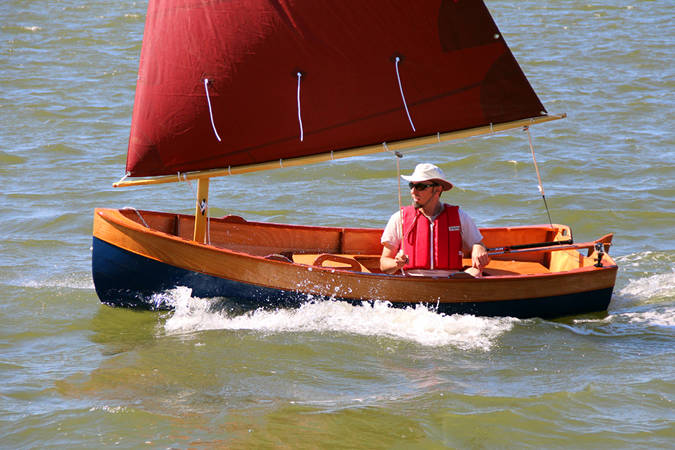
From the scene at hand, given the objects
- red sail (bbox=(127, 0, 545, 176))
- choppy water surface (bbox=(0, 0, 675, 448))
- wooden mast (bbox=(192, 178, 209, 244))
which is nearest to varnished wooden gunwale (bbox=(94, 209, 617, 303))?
choppy water surface (bbox=(0, 0, 675, 448))

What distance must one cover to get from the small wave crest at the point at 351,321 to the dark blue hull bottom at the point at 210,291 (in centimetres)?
6

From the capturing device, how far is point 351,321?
272 inches

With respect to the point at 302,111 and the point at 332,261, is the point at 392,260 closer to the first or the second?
the point at 332,261

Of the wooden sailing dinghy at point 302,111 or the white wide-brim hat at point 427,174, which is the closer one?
the white wide-brim hat at point 427,174

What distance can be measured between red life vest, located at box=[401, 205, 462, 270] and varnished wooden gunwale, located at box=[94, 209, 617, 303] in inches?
9.0

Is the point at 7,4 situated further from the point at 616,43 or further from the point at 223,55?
the point at 223,55

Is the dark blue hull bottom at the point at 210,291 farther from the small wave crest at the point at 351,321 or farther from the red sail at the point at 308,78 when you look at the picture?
the red sail at the point at 308,78

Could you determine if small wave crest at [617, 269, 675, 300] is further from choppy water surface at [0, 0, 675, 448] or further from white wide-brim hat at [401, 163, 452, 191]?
white wide-brim hat at [401, 163, 452, 191]

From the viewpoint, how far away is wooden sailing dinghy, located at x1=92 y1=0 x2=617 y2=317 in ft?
22.6

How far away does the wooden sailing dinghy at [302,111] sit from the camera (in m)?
6.89

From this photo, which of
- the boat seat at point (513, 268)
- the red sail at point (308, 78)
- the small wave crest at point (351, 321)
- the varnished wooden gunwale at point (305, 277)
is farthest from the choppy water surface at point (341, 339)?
the red sail at point (308, 78)

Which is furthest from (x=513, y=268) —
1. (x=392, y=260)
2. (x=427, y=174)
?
(x=427, y=174)

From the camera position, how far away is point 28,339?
7.05 metres

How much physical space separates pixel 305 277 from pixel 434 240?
105 cm
